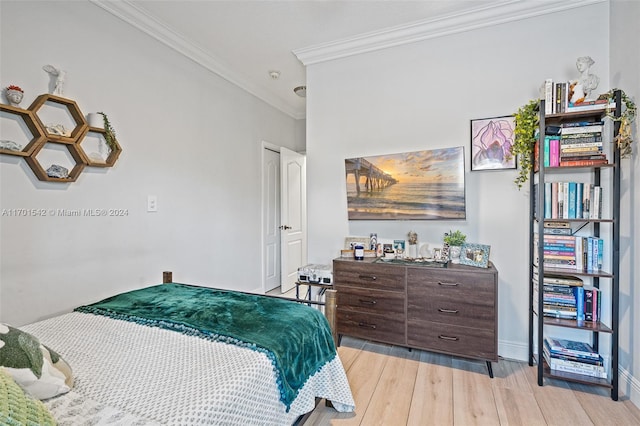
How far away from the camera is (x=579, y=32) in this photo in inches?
90.4

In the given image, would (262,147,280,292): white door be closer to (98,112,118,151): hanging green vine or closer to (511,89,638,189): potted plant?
(98,112,118,151): hanging green vine

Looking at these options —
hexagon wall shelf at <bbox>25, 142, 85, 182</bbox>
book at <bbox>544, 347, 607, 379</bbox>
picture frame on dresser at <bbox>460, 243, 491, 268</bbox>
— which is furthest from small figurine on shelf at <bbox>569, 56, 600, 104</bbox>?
hexagon wall shelf at <bbox>25, 142, 85, 182</bbox>

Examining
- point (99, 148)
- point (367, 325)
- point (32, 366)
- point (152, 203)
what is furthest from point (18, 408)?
point (367, 325)

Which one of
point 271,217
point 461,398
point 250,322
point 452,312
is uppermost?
point 271,217

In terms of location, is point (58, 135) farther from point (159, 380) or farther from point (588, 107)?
point (588, 107)

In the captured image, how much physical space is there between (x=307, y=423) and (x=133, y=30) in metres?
A: 3.13

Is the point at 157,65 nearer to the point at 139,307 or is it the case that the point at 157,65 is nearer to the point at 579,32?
the point at 139,307

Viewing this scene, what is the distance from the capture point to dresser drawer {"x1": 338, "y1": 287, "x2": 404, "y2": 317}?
244 cm

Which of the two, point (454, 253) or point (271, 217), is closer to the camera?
point (454, 253)

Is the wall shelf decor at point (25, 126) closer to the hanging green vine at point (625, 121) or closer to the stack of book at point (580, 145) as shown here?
the stack of book at point (580, 145)

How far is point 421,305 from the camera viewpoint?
92.8 inches

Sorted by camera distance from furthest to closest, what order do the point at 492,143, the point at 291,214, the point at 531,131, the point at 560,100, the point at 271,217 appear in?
the point at 291,214
the point at 271,217
the point at 492,143
the point at 531,131
the point at 560,100

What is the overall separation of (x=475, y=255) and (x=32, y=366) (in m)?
2.52

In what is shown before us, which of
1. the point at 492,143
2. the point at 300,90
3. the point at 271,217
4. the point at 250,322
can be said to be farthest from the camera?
the point at 271,217
